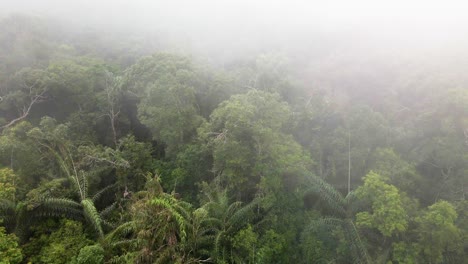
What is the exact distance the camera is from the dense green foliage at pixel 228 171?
9.34 metres

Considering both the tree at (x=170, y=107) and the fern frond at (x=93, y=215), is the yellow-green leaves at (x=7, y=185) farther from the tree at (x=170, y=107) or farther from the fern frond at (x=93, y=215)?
the tree at (x=170, y=107)

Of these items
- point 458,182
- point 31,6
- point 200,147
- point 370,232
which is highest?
point 31,6

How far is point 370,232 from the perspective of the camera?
10.9 metres

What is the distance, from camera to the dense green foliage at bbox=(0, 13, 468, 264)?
9336 millimetres

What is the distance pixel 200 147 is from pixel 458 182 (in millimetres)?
10558

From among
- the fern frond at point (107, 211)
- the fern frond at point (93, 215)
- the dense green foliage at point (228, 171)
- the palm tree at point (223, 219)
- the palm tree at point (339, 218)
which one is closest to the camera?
the dense green foliage at point (228, 171)

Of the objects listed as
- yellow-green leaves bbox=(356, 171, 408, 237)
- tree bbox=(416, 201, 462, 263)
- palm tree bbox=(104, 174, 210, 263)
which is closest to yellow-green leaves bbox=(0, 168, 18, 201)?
palm tree bbox=(104, 174, 210, 263)

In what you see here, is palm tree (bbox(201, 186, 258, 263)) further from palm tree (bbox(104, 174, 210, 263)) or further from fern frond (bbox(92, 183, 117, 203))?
fern frond (bbox(92, 183, 117, 203))

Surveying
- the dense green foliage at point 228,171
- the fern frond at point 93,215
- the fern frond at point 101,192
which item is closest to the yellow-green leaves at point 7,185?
the dense green foliage at point 228,171

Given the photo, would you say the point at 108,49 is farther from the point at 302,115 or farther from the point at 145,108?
the point at 302,115

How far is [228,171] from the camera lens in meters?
11.6

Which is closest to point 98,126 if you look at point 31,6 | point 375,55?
point 375,55

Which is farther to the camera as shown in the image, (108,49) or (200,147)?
(108,49)

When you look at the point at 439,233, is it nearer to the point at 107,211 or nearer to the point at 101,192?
the point at 107,211
